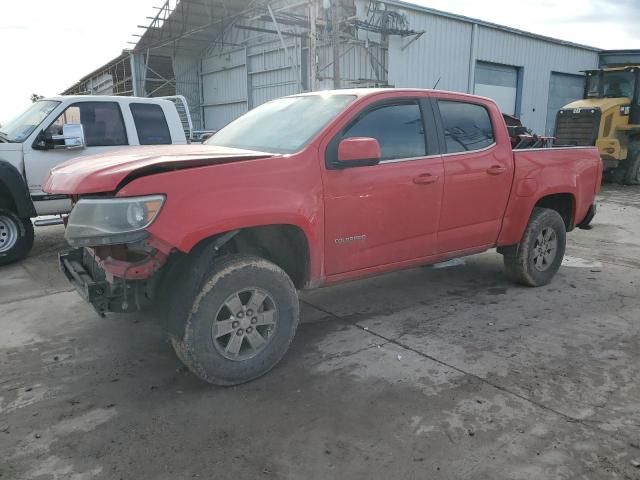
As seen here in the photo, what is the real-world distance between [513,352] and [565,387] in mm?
565

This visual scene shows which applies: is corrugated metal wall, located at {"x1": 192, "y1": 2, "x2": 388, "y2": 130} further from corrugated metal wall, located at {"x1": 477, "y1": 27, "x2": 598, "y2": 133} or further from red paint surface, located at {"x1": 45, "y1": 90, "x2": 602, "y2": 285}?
red paint surface, located at {"x1": 45, "y1": 90, "x2": 602, "y2": 285}

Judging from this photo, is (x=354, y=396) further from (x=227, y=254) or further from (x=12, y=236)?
(x=12, y=236)

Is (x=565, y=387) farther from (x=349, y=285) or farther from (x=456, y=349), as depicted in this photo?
(x=349, y=285)

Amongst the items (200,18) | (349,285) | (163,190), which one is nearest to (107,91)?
(200,18)

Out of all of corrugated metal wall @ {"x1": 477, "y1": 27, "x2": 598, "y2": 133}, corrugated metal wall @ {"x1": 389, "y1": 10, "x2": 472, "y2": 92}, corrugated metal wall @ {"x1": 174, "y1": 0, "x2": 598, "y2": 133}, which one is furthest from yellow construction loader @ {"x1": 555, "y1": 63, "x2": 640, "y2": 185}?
corrugated metal wall @ {"x1": 477, "y1": 27, "x2": 598, "y2": 133}

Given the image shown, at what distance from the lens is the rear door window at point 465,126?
4.57 m

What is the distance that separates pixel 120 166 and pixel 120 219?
373mm

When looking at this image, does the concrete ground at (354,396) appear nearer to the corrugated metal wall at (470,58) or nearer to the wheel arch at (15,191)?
the wheel arch at (15,191)

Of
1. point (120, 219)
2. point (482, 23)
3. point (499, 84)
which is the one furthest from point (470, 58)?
point (120, 219)

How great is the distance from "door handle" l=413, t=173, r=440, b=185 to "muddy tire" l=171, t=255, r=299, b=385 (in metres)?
1.40

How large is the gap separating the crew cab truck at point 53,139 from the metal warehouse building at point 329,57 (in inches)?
283

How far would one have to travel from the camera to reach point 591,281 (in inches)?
230

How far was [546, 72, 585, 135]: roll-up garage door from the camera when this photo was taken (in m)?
24.5

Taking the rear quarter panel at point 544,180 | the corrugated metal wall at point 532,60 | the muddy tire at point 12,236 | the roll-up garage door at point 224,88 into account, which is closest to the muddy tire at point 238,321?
the rear quarter panel at point 544,180
